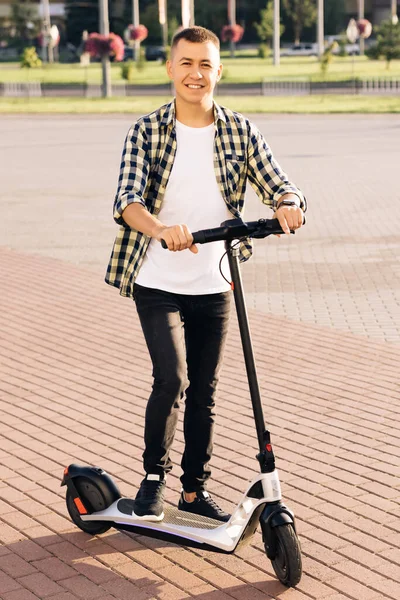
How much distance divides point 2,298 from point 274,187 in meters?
5.37

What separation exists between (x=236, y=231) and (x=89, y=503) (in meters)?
1.21

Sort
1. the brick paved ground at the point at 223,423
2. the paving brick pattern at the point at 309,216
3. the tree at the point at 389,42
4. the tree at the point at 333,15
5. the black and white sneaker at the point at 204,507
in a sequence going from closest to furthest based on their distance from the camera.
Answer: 1. the brick paved ground at the point at 223,423
2. the black and white sneaker at the point at 204,507
3. the paving brick pattern at the point at 309,216
4. the tree at the point at 389,42
5. the tree at the point at 333,15

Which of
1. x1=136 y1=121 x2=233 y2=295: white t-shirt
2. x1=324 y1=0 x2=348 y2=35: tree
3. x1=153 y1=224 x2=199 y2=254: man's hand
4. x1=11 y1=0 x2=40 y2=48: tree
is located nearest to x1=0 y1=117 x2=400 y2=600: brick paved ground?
x1=136 y1=121 x2=233 y2=295: white t-shirt

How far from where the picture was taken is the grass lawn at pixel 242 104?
34.2 m

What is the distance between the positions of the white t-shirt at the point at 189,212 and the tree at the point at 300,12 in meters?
95.3

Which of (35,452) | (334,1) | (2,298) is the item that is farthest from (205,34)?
(334,1)

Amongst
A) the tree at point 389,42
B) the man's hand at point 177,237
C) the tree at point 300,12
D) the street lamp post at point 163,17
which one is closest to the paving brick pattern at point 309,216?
the man's hand at point 177,237

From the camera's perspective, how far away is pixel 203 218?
3.82m

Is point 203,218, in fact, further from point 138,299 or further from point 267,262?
point 267,262

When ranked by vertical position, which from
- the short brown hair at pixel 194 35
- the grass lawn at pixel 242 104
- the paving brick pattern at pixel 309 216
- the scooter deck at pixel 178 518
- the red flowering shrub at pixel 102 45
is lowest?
the grass lawn at pixel 242 104

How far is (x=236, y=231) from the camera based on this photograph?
3514 mm

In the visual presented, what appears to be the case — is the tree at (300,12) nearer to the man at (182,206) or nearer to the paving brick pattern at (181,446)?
the paving brick pattern at (181,446)

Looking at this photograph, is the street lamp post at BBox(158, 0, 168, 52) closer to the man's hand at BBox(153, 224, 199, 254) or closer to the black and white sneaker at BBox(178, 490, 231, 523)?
the black and white sneaker at BBox(178, 490, 231, 523)

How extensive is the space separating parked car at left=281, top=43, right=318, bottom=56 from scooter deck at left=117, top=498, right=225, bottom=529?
3588 inches
